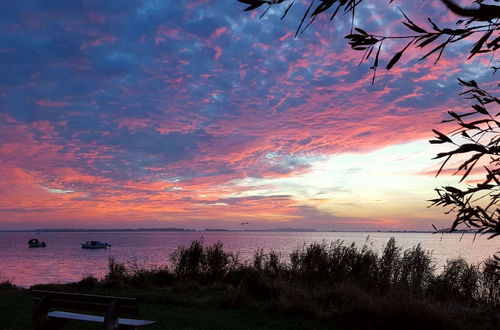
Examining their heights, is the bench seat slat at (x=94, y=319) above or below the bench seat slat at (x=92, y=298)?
below

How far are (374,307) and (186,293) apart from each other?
20.9 feet

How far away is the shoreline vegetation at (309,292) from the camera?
9.62 metres

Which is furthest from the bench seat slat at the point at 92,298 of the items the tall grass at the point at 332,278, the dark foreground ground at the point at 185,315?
the tall grass at the point at 332,278

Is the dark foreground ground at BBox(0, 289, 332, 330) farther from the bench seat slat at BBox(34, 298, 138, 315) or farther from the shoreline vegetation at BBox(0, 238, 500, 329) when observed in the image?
the bench seat slat at BBox(34, 298, 138, 315)

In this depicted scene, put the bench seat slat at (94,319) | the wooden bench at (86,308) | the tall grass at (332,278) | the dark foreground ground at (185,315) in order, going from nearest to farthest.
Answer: the wooden bench at (86,308), the bench seat slat at (94,319), the dark foreground ground at (185,315), the tall grass at (332,278)

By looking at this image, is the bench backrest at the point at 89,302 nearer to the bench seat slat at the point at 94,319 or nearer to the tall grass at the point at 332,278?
the bench seat slat at the point at 94,319

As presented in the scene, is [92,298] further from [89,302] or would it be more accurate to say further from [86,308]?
[86,308]

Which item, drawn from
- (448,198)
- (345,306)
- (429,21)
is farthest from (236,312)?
(429,21)

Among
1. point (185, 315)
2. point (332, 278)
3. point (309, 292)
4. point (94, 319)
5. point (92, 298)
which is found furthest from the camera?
point (332, 278)

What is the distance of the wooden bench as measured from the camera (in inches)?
256

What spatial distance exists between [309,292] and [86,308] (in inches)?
274

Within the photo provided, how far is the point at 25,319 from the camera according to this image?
1023 centimetres

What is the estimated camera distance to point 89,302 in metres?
6.88

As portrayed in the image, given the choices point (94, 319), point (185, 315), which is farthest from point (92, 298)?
point (185, 315)
